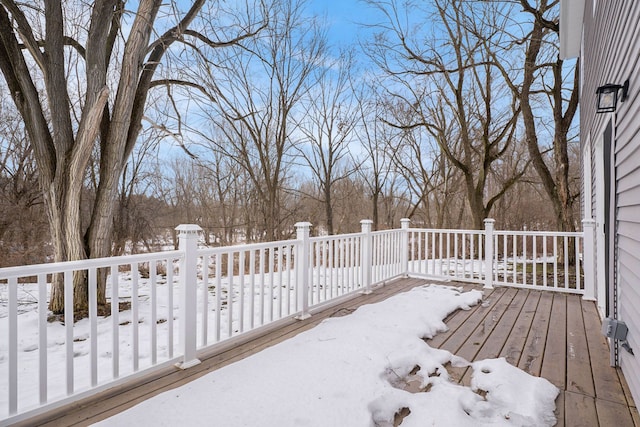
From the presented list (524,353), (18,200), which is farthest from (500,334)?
(18,200)

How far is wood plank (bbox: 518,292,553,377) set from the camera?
2.47 m

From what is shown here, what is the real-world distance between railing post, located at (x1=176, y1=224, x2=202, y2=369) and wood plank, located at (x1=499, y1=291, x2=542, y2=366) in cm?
240

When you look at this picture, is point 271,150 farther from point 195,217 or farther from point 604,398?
point 604,398

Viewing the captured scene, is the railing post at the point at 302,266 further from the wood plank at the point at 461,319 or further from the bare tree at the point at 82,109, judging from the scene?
the bare tree at the point at 82,109

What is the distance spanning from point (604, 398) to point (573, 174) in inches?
532

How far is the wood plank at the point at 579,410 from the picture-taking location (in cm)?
183

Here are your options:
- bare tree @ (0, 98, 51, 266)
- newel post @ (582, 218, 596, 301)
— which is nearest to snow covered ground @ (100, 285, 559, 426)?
newel post @ (582, 218, 596, 301)

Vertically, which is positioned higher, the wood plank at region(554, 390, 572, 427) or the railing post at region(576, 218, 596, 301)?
the railing post at region(576, 218, 596, 301)

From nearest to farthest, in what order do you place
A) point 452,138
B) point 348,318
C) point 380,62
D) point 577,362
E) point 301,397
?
1. point 301,397
2. point 577,362
3. point 348,318
4. point 380,62
5. point 452,138

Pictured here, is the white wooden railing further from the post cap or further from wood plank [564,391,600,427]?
wood plank [564,391,600,427]

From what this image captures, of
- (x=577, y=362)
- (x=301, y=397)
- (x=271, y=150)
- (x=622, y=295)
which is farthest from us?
(x=271, y=150)

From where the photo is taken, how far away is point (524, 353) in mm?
2703

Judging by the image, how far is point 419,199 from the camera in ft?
46.1

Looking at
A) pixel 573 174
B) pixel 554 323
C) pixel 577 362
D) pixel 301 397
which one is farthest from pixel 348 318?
pixel 573 174
